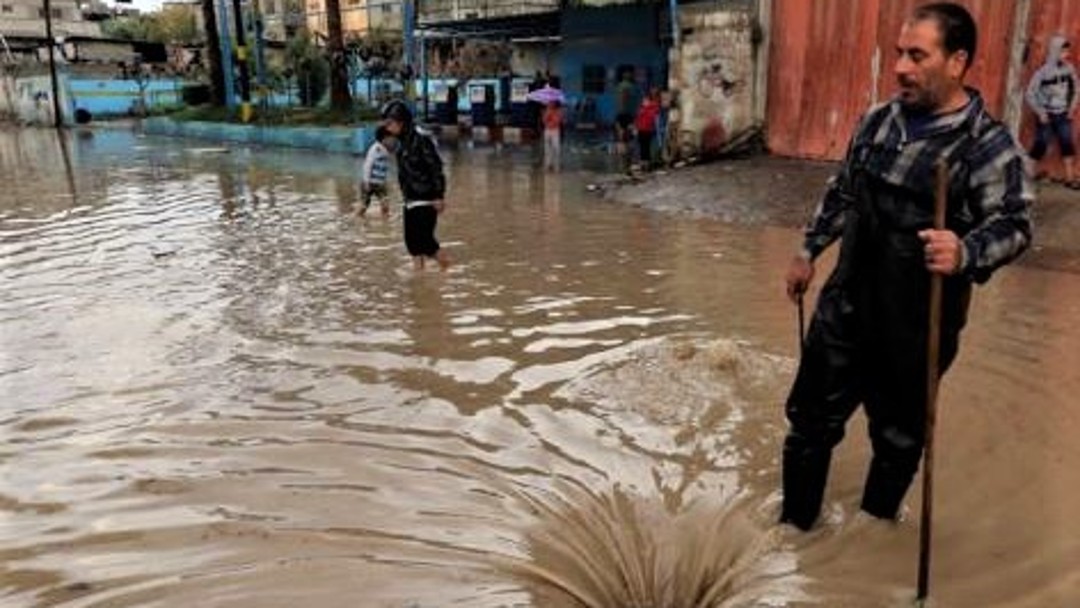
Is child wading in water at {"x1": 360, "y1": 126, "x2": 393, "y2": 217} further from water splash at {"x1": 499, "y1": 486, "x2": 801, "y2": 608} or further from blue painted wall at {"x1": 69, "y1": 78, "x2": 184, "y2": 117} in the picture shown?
blue painted wall at {"x1": 69, "y1": 78, "x2": 184, "y2": 117}

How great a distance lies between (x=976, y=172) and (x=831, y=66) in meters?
11.5

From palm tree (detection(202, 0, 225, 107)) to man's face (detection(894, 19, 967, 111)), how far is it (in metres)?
31.2

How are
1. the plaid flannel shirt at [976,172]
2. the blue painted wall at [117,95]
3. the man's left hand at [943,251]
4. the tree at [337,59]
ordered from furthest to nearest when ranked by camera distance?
the blue painted wall at [117,95]
the tree at [337,59]
the plaid flannel shirt at [976,172]
the man's left hand at [943,251]

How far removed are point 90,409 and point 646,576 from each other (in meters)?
3.61

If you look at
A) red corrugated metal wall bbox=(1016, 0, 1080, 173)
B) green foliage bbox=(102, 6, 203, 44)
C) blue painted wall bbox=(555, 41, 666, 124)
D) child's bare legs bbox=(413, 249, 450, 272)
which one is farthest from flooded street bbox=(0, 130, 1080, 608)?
green foliage bbox=(102, 6, 203, 44)

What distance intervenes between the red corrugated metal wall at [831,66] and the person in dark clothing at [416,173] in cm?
722

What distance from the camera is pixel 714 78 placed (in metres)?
15.2

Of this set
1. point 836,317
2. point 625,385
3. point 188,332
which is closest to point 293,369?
point 188,332

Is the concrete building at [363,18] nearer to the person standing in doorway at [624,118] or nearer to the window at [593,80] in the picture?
the window at [593,80]

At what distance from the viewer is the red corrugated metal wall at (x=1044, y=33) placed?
10.8m

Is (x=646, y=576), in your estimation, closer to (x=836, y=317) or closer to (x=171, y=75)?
(x=836, y=317)

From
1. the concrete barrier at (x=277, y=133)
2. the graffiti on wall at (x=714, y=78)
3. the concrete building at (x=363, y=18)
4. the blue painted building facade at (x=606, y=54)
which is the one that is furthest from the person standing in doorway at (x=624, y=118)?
the concrete building at (x=363, y=18)

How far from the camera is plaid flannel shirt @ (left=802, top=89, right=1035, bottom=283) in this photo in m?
3.09

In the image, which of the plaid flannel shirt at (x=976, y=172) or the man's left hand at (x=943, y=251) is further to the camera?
the plaid flannel shirt at (x=976, y=172)
